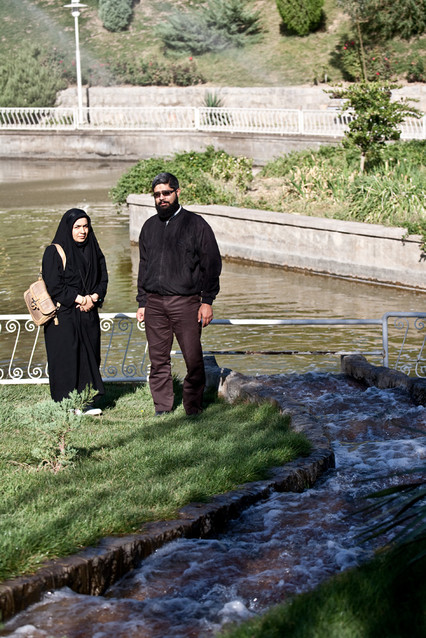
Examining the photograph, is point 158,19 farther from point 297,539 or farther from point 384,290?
point 297,539

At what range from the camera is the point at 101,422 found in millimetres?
6730


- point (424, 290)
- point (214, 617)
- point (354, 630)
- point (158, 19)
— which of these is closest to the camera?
point (354, 630)

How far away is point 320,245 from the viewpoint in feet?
50.3

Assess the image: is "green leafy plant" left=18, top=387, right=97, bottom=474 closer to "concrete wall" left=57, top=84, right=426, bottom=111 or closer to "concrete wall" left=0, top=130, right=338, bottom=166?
"concrete wall" left=0, top=130, right=338, bottom=166

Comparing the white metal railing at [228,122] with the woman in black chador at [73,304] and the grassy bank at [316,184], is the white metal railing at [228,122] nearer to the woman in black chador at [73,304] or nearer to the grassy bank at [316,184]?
the grassy bank at [316,184]

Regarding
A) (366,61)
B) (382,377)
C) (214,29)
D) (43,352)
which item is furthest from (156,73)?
(382,377)

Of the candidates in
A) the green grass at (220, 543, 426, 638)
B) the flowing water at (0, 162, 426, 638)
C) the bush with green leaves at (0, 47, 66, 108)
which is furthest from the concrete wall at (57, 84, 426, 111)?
the green grass at (220, 543, 426, 638)

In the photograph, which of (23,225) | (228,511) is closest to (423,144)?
(23,225)

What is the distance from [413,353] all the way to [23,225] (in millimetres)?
12677

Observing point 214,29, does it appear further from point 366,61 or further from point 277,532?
point 277,532

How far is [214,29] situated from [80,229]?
124 ft

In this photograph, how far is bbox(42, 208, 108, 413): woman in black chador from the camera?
6.88 m

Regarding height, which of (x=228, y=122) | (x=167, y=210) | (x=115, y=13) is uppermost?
(x=115, y=13)

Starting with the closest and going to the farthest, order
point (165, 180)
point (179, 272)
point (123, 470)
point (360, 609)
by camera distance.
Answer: point (360, 609) → point (123, 470) → point (165, 180) → point (179, 272)
